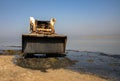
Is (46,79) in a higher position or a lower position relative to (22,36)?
lower

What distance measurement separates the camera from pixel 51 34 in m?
16.2

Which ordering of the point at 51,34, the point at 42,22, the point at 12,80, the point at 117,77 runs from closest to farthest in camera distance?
the point at 12,80
the point at 117,77
the point at 51,34
the point at 42,22

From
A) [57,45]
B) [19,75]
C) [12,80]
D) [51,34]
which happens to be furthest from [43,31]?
[12,80]

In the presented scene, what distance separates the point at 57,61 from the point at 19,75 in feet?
→ 18.0

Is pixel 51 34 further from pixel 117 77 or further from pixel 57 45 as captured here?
pixel 117 77

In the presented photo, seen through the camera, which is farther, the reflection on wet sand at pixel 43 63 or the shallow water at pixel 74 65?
the reflection on wet sand at pixel 43 63

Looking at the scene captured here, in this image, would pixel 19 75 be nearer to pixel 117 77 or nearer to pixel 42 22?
pixel 117 77

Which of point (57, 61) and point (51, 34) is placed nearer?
point (57, 61)

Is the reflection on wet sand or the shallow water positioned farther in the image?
the reflection on wet sand

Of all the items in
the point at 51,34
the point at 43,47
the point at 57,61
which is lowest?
the point at 57,61

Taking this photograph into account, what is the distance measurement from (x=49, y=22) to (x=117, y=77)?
8643mm

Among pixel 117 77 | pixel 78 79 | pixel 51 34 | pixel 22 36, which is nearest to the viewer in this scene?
pixel 78 79

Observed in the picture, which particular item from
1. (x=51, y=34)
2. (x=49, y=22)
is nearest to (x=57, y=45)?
(x=51, y=34)

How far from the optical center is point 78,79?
955 cm
